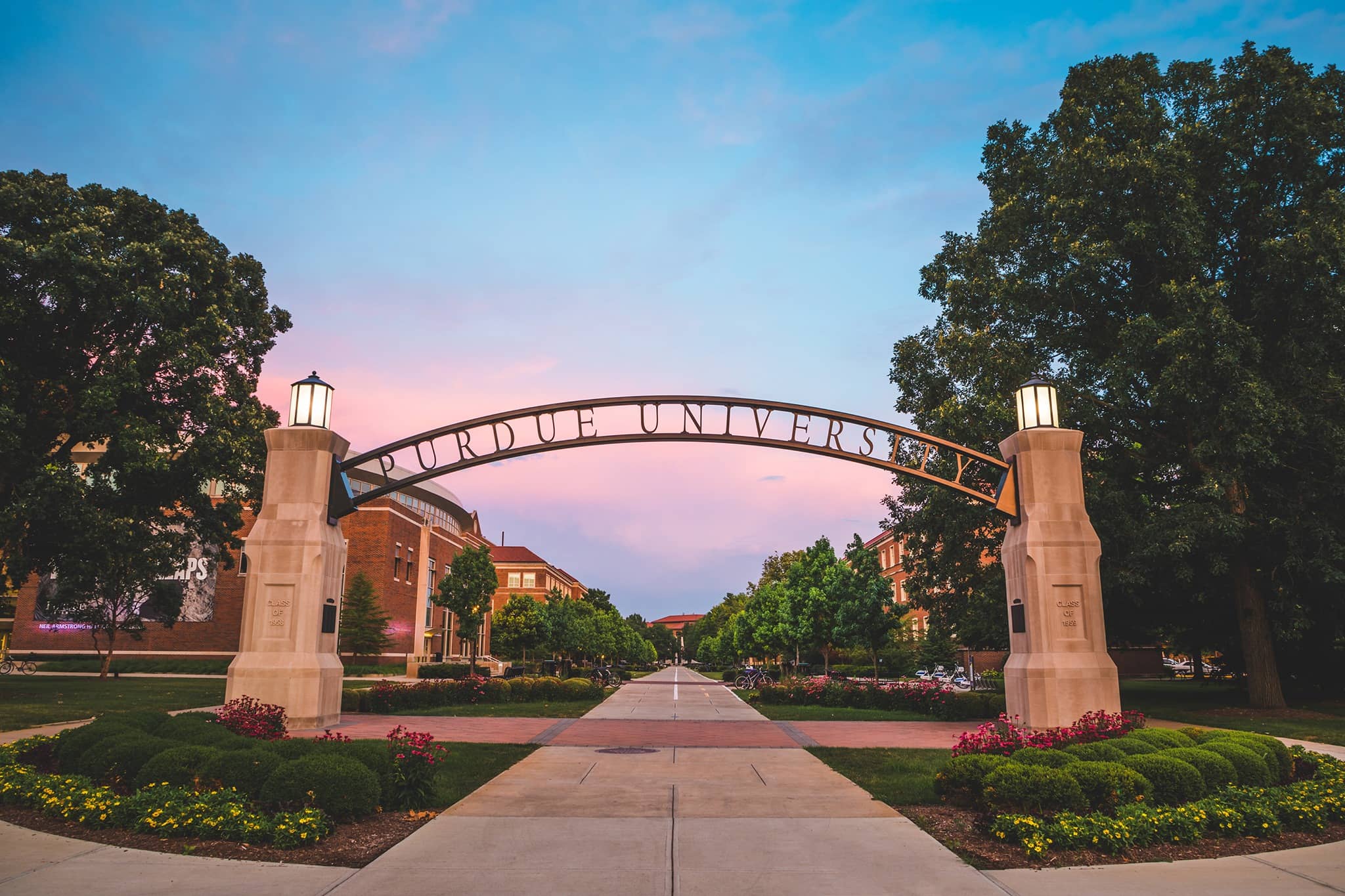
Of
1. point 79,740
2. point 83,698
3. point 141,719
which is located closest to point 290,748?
point 141,719

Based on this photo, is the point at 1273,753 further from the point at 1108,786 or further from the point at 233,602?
the point at 233,602

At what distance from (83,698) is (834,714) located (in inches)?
799

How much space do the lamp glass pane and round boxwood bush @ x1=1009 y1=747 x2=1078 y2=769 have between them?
454 inches

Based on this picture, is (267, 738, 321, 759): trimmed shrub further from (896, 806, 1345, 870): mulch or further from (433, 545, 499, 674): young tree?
(433, 545, 499, 674): young tree

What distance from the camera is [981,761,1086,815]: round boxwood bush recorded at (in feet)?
24.0

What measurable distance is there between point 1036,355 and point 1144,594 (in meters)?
7.95

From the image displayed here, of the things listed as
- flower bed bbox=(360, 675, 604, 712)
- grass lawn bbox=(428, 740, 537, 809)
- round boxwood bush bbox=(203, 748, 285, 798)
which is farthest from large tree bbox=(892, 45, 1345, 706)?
round boxwood bush bbox=(203, 748, 285, 798)

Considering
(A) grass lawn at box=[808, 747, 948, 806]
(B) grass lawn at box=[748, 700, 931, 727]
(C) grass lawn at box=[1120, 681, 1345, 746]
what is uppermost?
(A) grass lawn at box=[808, 747, 948, 806]

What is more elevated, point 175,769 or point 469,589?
point 469,589

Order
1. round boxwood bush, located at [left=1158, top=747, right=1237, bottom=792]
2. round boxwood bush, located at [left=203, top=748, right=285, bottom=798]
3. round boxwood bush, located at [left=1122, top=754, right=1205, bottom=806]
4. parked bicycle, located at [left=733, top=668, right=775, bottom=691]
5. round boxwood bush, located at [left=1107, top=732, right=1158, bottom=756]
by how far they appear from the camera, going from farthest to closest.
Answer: parked bicycle, located at [left=733, top=668, right=775, bottom=691] < round boxwood bush, located at [left=1107, top=732, right=1158, bottom=756] < round boxwood bush, located at [left=1158, top=747, right=1237, bottom=792] < round boxwood bush, located at [left=1122, top=754, right=1205, bottom=806] < round boxwood bush, located at [left=203, top=748, right=285, bottom=798]

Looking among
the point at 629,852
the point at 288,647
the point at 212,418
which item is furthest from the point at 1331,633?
the point at 212,418

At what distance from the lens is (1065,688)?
12258 millimetres

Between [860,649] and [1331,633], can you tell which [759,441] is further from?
[860,649]

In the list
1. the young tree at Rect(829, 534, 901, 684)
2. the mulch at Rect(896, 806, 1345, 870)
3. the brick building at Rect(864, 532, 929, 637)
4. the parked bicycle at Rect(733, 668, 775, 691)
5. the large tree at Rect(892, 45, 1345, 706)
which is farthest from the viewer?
the brick building at Rect(864, 532, 929, 637)
